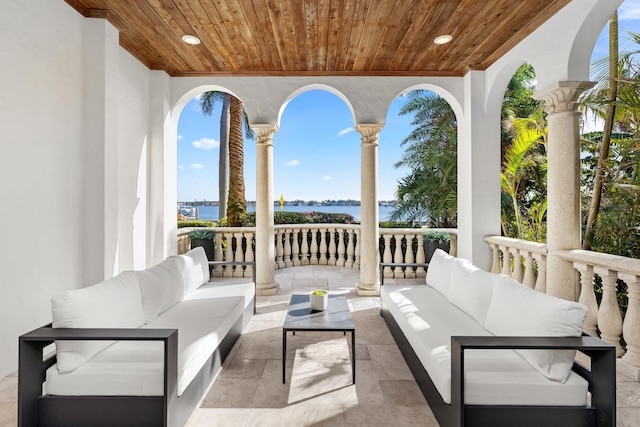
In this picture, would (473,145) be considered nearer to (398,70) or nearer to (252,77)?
(398,70)

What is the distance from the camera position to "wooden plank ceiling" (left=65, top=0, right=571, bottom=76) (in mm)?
3494

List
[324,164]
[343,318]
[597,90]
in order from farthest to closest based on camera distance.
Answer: [324,164] < [597,90] < [343,318]

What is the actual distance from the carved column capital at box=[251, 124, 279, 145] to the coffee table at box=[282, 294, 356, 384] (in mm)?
2828

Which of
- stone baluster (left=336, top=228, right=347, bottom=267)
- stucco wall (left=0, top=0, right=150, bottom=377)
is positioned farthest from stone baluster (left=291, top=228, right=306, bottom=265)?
stucco wall (left=0, top=0, right=150, bottom=377)

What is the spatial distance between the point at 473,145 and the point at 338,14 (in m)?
2.72

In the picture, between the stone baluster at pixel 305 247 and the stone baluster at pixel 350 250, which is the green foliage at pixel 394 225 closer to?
the stone baluster at pixel 350 250

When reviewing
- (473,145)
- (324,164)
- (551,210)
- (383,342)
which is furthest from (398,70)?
(324,164)

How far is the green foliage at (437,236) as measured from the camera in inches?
237

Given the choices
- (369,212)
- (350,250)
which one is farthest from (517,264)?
(350,250)

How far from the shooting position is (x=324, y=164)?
110 ft

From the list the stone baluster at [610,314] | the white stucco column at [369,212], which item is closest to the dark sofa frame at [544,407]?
the stone baluster at [610,314]

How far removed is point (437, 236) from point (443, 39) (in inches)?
124

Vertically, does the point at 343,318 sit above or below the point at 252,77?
below

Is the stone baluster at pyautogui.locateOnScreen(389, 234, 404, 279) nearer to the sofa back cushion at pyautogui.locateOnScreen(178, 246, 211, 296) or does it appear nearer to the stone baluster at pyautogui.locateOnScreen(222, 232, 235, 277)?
the stone baluster at pyautogui.locateOnScreen(222, 232, 235, 277)
